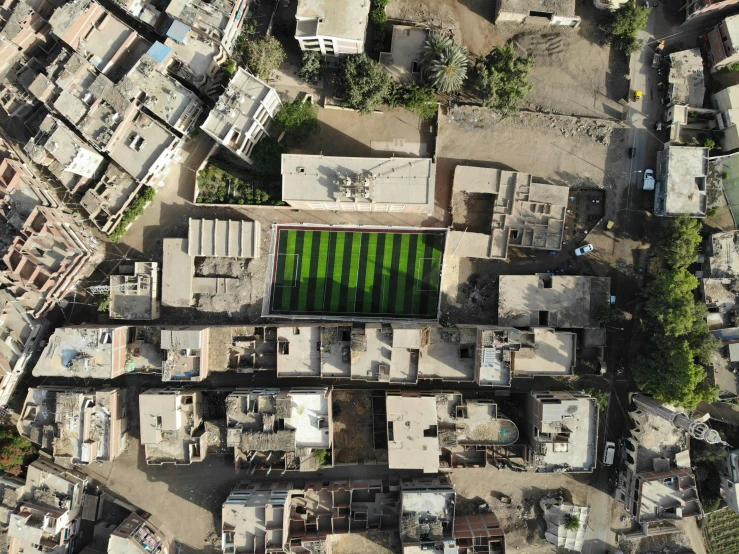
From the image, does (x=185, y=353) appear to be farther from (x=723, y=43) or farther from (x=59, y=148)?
(x=723, y=43)

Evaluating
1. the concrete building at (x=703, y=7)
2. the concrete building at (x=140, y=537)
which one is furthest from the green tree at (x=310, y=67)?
the concrete building at (x=140, y=537)

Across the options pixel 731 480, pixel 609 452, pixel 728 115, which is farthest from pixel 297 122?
pixel 731 480

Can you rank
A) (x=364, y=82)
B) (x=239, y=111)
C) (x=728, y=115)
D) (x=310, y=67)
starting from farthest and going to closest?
(x=728, y=115) → (x=310, y=67) → (x=364, y=82) → (x=239, y=111)

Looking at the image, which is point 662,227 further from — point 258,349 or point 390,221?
point 258,349

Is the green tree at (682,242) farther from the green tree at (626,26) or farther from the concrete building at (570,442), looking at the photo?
the green tree at (626,26)

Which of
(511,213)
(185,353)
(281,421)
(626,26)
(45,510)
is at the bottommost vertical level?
(45,510)

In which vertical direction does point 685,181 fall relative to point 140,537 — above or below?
above

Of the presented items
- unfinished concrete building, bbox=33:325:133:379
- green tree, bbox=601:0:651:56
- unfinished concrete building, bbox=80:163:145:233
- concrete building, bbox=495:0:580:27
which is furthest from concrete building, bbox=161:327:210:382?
green tree, bbox=601:0:651:56
